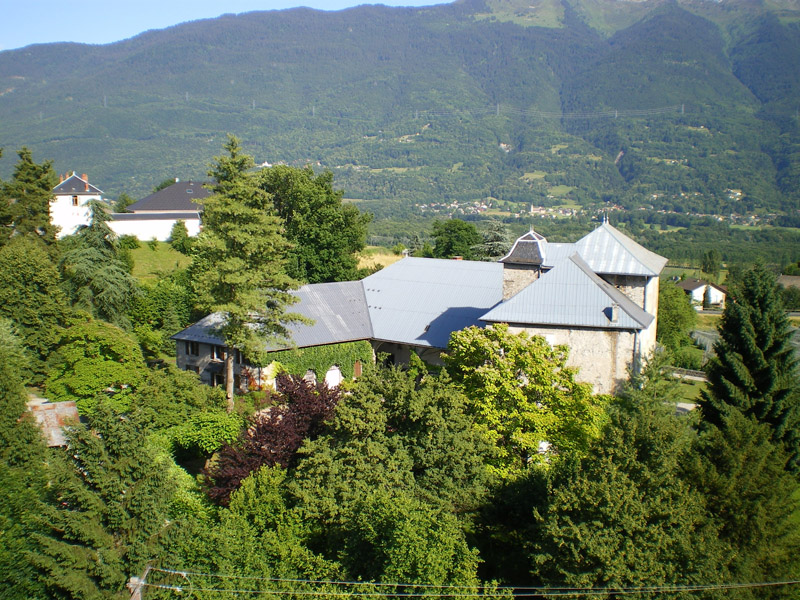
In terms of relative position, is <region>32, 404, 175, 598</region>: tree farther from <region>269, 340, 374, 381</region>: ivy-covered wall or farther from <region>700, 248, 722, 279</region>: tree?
<region>700, 248, 722, 279</region>: tree

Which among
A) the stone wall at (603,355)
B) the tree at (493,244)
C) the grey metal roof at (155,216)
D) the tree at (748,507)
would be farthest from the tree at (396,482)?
the grey metal roof at (155,216)

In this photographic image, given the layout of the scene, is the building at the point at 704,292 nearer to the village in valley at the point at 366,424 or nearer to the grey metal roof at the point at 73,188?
the village in valley at the point at 366,424

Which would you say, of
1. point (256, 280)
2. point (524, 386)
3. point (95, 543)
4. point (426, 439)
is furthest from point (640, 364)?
point (95, 543)

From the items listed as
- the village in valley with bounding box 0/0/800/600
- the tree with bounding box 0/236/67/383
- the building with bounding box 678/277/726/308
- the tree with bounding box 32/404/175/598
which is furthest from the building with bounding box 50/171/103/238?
the building with bounding box 678/277/726/308

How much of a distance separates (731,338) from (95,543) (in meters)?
22.9

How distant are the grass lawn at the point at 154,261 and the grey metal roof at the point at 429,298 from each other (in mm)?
18885

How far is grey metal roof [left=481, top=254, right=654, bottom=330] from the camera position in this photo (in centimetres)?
2758

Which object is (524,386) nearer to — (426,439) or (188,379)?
(426,439)

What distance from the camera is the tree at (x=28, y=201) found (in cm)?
4281

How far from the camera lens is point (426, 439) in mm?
19797

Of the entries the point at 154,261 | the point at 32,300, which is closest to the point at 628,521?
the point at 32,300

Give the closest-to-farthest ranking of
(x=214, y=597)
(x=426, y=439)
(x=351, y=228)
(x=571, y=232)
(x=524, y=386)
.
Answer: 1. (x=214, y=597)
2. (x=426, y=439)
3. (x=524, y=386)
4. (x=351, y=228)
5. (x=571, y=232)

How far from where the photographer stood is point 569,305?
93.0ft

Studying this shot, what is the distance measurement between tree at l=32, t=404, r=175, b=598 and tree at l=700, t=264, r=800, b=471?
63.6ft
